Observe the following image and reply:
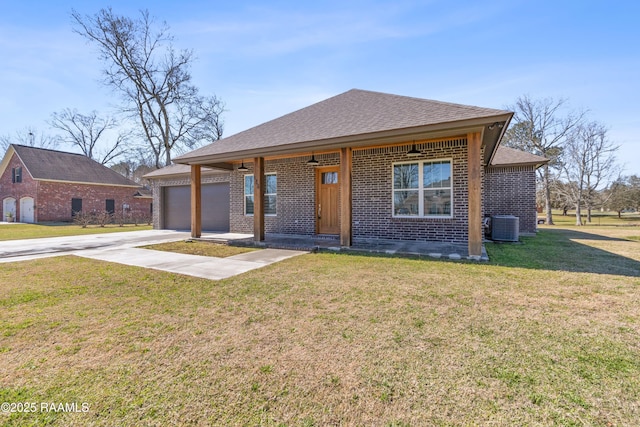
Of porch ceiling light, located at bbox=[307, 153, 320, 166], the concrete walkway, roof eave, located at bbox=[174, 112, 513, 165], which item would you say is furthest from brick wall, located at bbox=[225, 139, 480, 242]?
the concrete walkway

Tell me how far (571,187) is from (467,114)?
2462 centimetres

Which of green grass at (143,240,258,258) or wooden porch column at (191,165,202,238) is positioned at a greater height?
wooden porch column at (191,165,202,238)

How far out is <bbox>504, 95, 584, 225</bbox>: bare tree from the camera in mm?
23094

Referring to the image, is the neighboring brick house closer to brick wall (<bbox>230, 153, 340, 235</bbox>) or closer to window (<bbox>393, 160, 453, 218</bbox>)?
brick wall (<bbox>230, 153, 340, 235</bbox>)

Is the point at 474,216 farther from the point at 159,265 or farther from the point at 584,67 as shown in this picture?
the point at 584,67

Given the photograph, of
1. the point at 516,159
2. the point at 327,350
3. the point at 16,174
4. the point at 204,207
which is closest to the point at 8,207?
the point at 16,174

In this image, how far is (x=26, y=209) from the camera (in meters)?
22.5

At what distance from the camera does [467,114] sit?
5.66 metres

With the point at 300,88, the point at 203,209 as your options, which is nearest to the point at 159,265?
the point at 203,209

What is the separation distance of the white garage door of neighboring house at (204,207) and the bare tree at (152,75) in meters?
12.3

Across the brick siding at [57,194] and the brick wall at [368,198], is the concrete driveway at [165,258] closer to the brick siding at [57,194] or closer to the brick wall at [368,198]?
the brick wall at [368,198]

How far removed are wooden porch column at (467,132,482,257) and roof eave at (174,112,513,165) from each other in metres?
0.31

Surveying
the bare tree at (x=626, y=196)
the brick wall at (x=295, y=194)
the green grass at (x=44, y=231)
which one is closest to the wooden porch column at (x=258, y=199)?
the brick wall at (x=295, y=194)

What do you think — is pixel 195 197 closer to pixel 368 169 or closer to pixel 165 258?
pixel 165 258
